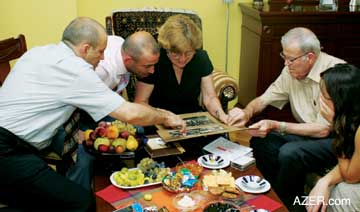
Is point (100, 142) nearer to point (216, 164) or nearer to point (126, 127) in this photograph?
point (126, 127)

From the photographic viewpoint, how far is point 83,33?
6.16 ft

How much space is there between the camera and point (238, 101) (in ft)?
13.6

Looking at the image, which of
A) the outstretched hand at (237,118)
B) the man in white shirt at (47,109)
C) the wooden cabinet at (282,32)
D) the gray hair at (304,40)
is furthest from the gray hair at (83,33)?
the wooden cabinet at (282,32)

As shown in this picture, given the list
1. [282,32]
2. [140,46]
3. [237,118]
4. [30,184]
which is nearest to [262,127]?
[237,118]

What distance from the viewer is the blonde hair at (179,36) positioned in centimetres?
230

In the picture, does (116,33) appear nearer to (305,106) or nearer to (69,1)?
(69,1)

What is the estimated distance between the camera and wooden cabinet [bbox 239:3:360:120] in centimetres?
340

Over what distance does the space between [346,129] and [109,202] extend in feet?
3.23

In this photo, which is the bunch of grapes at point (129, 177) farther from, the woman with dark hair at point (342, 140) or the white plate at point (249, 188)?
the woman with dark hair at point (342, 140)

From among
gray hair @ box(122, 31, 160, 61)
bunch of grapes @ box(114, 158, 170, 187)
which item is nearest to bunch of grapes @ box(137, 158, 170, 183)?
bunch of grapes @ box(114, 158, 170, 187)

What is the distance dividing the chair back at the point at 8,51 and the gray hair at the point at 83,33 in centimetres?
83

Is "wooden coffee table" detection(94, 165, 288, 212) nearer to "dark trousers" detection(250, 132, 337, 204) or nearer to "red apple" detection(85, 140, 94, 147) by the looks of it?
"red apple" detection(85, 140, 94, 147)

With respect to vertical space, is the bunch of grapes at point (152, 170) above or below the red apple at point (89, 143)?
below

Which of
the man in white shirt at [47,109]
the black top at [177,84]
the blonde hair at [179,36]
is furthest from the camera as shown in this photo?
the black top at [177,84]
